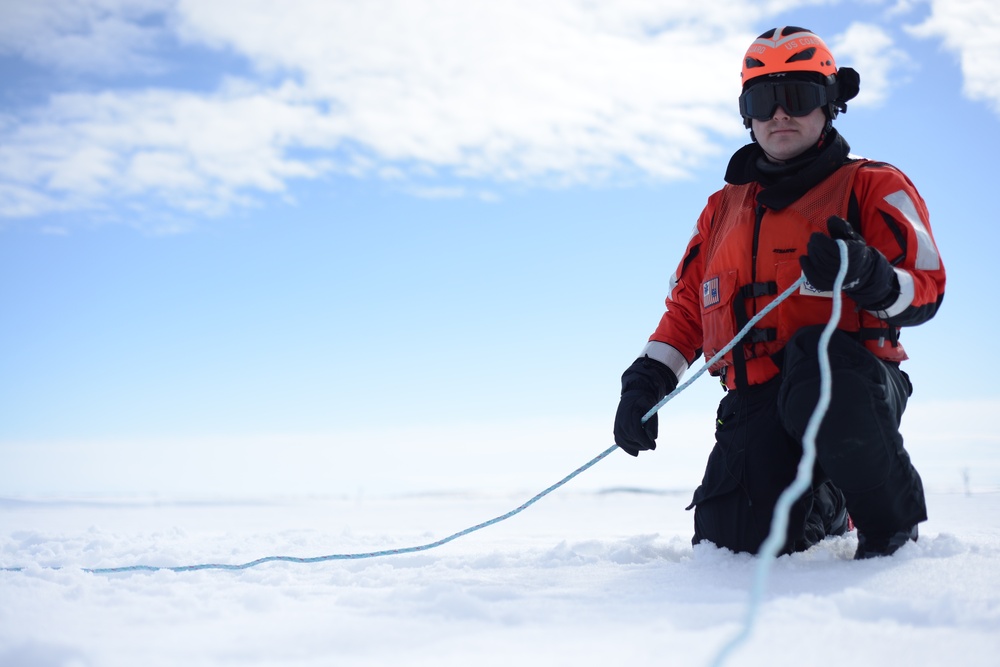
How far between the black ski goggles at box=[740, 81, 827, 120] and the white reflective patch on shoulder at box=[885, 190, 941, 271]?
41 cm

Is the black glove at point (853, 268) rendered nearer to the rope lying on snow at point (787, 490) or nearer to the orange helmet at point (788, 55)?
the rope lying on snow at point (787, 490)

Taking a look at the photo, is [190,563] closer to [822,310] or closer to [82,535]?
[82,535]

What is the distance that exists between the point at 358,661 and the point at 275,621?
39 cm

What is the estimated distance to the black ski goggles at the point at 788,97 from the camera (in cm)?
244

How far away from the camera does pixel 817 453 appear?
83.4 inches

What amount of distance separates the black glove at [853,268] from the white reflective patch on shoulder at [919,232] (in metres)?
0.21

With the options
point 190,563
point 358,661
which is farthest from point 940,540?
point 190,563

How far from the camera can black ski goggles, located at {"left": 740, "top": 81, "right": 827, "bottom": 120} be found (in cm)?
244

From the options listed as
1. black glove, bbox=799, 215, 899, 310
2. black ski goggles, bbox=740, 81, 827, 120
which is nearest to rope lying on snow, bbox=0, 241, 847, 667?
black glove, bbox=799, 215, 899, 310

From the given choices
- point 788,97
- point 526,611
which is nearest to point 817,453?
point 526,611

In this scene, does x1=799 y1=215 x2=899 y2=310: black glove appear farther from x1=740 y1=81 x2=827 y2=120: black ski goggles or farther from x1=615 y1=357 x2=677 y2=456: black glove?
x1=615 y1=357 x2=677 y2=456: black glove

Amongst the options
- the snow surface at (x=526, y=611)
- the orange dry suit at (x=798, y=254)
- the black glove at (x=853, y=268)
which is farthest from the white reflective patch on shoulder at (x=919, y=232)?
the snow surface at (x=526, y=611)

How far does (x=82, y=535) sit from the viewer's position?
144 inches

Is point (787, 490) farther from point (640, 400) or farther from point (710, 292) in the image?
point (710, 292)
